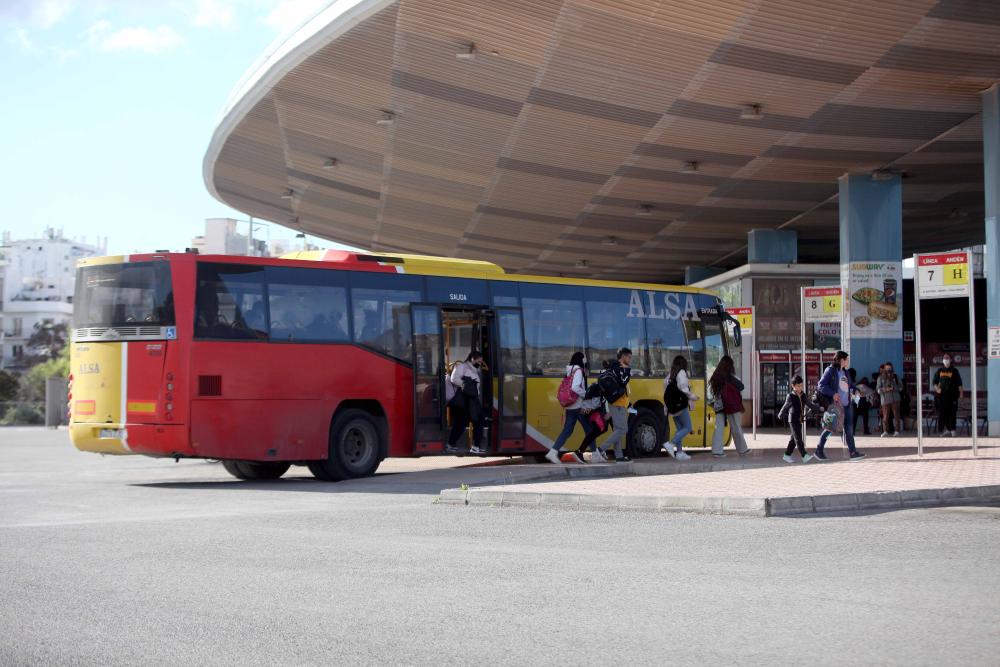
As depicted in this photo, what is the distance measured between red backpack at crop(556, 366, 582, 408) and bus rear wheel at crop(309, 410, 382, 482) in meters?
3.05

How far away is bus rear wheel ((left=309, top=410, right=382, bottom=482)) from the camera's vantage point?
57.7ft

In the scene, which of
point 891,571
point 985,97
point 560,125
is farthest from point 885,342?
point 891,571

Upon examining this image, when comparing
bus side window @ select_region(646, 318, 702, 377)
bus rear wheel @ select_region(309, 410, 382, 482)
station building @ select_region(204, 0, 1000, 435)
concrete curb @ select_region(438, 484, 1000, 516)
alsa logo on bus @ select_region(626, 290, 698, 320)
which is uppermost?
station building @ select_region(204, 0, 1000, 435)

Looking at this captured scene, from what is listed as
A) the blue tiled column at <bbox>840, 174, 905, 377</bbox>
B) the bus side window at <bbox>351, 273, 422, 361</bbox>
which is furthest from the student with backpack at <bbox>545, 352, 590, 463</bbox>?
the blue tiled column at <bbox>840, 174, 905, 377</bbox>

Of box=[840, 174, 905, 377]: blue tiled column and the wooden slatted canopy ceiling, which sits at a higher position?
the wooden slatted canopy ceiling

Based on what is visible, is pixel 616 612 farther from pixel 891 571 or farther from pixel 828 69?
pixel 828 69

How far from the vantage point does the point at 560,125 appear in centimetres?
2839

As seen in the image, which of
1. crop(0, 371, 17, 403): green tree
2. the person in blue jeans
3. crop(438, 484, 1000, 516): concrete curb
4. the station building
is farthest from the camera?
crop(0, 371, 17, 403): green tree

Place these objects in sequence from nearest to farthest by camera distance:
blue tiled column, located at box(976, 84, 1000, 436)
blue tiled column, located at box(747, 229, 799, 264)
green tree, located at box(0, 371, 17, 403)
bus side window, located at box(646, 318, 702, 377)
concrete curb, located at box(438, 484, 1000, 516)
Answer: concrete curb, located at box(438, 484, 1000, 516) < bus side window, located at box(646, 318, 702, 377) < blue tiled column, located at box(976, 84, 1000, 436) < blue tiled column, located at box(747, 229, 799, 264) < green tree, located at box(0, 371, 17, 403)

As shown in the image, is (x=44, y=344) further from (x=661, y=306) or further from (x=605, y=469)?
(x=605, y=469)

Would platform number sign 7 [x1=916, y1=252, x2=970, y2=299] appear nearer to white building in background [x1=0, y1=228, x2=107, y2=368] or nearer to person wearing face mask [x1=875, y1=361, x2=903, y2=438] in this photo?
person wearing face mask [x1=875, y1=361, x2=903, y2=438]

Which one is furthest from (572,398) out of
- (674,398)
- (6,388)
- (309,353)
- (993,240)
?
(6,388)

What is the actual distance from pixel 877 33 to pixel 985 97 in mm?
4258

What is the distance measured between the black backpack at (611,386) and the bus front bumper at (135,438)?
639 cm
